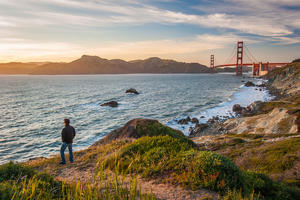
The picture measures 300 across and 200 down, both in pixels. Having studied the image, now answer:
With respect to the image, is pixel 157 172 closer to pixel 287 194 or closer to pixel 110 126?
pixel 287 194

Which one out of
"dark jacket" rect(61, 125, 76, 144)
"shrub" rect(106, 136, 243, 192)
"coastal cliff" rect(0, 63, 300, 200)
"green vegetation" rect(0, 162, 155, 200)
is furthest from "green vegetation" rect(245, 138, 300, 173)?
"dark jacket" rect(61, 125, 76, 144)

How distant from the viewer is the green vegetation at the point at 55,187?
13.9ft

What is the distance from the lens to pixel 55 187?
5.16 meters

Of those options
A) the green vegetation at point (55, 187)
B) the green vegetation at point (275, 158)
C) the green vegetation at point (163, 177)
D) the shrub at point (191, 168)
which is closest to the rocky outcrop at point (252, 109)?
the green vegetation at point (275, 158)

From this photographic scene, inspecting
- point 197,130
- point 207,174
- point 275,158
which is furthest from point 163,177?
point 197,130

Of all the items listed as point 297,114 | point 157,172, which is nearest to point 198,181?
point 157,172

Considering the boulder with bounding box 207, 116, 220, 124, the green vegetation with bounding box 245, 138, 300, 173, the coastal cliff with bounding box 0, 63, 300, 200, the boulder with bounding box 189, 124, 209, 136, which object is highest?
the coastal cliff with bounding box 0, 63, 300, 200

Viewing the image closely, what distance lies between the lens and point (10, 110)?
133 feet

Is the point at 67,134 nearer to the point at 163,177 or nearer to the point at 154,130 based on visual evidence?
the point at 154,130

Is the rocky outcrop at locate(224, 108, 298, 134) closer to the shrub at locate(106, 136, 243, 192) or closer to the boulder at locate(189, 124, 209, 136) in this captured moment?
the boulder at locate(189, 124, 209, 136)

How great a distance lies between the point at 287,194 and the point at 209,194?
2.78 meters

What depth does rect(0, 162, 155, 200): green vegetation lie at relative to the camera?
424 centimetres

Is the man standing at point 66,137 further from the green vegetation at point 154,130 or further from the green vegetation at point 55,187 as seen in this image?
the green vegetation at point 154,130

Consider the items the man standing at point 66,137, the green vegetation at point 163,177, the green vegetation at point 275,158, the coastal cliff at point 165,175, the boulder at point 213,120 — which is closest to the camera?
the green vegetation at point 163,177
